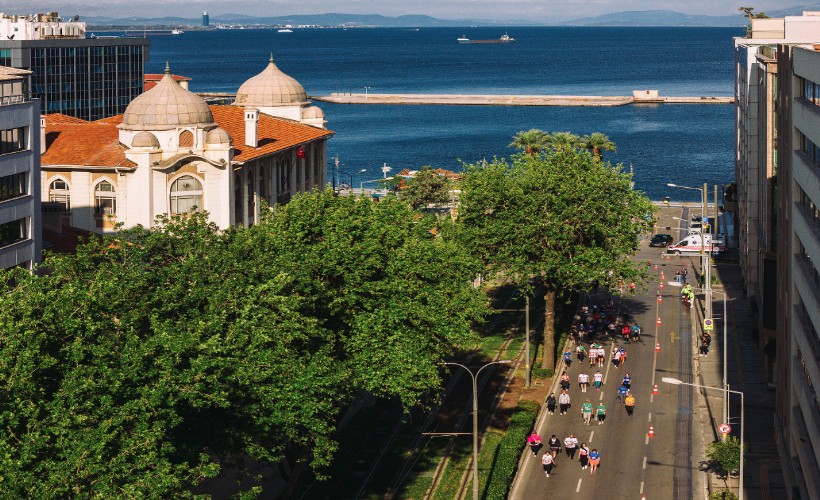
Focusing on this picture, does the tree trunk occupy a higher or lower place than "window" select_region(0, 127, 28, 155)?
lower

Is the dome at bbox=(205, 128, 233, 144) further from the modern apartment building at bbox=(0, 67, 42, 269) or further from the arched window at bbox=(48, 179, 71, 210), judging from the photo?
the modern apartment building at bbox=(0, 67, 42, 269)

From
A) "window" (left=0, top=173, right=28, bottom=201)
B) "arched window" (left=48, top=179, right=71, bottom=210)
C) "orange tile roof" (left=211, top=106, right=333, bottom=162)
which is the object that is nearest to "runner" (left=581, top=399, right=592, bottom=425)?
"window" (left=0, top=173, right=28, bottom=201)

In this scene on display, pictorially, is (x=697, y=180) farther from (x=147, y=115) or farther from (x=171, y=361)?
(x=171, y=361)

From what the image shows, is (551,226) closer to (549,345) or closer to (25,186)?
(549,345)

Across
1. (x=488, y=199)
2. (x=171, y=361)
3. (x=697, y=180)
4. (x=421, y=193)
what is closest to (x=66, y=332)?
(x=171, y=361)

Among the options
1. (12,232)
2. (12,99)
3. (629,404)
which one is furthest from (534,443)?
(12,99)
